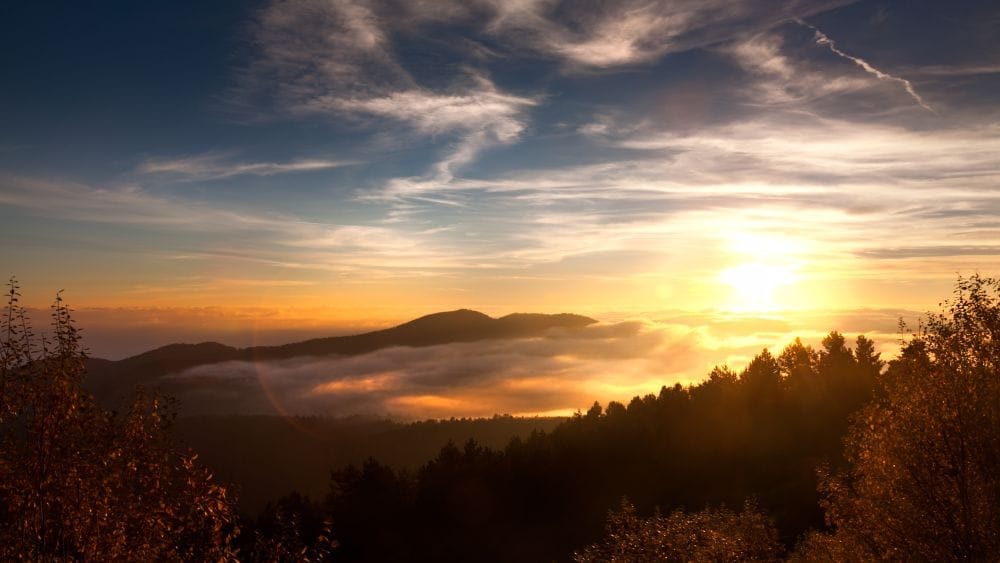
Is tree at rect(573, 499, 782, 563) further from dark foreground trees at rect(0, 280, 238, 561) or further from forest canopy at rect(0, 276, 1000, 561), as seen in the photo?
dark foreground trees at rect(0, 280, 238, 561)

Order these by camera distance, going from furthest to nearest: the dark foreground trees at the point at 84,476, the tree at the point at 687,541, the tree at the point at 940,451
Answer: the tree at the point at 687,541, the tree at the point at 940,451, the dark foreground trees at the point at 84,476

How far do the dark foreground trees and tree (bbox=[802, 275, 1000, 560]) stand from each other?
30468 millimetres

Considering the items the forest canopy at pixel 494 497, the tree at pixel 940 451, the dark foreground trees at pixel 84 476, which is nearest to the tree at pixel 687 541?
the forest canopy at pixel 494 497

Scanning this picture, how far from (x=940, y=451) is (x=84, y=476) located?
117 feet

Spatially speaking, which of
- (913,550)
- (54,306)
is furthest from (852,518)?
(54,306)

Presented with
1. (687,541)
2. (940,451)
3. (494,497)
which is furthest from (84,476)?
(494,497)

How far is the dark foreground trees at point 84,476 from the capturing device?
61.8 ft

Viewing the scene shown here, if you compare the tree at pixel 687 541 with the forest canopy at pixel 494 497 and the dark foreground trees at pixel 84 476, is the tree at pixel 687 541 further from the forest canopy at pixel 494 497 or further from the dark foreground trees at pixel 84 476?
the dark foreground trees at pixel 84 476

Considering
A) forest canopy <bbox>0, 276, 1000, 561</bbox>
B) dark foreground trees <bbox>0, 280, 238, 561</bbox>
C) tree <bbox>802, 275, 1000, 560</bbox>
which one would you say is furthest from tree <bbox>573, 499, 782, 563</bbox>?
dark foreground trees <bbox>0, 280, 238, 561</bbox>

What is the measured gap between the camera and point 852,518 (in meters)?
37.8

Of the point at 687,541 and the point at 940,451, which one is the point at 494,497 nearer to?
the point at 687,541

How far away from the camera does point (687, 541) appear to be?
36562 mm

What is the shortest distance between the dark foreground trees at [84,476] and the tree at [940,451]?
100.0 ft

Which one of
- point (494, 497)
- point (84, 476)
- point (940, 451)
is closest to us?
point (84, 476)
